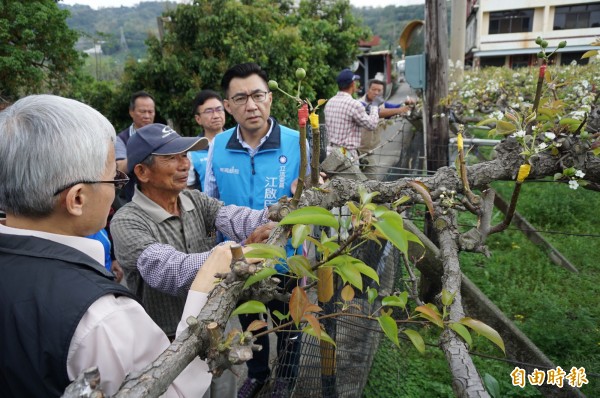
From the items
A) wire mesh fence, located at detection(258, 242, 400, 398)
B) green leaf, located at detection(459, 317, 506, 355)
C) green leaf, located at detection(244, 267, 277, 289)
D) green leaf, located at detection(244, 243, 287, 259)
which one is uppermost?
green leaf, located at detection(244, 243, 287, 259)

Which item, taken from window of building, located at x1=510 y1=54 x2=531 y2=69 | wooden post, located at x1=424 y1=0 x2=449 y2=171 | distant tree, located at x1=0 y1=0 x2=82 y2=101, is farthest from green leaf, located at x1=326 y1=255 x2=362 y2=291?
window of building, located at x1=510 y1=54 x2=531 y2=69

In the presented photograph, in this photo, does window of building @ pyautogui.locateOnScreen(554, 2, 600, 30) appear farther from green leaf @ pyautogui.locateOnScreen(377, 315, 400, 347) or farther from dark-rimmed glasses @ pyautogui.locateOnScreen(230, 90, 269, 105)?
green leaf @ pyautogui.locateOnScreen(377, 315, 400, 347)

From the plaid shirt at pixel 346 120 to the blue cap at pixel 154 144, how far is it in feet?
10.2

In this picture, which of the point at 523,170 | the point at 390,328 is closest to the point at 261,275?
the point at 390,328

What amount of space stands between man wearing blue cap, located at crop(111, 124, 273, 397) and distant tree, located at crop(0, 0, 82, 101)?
18.9 feet

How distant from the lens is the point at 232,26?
8.45 metres

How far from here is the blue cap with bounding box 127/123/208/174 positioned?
195cm

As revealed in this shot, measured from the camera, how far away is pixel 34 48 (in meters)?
7.05

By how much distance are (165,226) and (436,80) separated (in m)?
3.22

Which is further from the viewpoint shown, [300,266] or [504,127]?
[504,127]

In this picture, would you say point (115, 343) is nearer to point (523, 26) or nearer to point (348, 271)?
point (348, 271)

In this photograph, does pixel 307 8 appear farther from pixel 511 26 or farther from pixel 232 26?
pixel 511 26

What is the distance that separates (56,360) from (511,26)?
35528mm

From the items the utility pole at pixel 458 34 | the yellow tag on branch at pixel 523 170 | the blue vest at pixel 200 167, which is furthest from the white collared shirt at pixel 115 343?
the utility pole at pixel 458 34
